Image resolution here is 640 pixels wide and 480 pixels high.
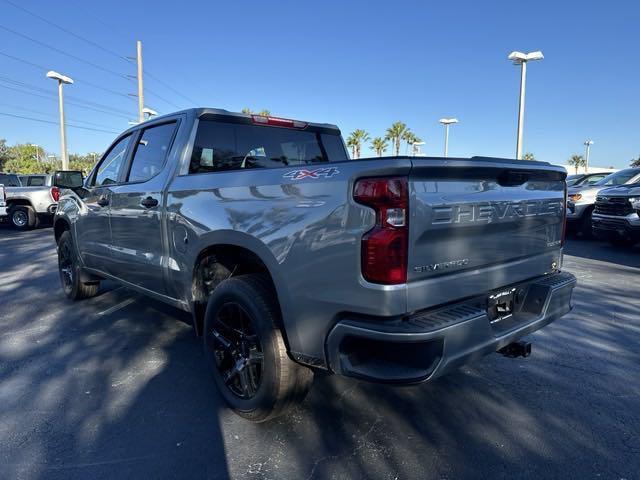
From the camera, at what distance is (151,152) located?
391 cm

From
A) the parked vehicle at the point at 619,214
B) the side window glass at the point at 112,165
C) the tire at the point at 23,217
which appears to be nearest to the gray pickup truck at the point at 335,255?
the side window glass at the point at 112,165

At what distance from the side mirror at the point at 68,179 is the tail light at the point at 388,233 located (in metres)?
4.11

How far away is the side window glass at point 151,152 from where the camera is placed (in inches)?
146

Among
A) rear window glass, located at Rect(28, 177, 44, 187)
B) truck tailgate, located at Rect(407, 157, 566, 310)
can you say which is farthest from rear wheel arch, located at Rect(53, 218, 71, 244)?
rear window glass, located at Rect(28, 177, 44, 187)

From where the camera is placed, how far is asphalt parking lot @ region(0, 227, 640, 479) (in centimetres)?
240

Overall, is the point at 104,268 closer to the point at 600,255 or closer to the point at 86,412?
the point at 86,412

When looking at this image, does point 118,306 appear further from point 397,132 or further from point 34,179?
point 397,132

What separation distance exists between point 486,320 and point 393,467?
90 centimetres

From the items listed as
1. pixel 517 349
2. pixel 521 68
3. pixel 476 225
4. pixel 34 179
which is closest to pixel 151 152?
pixel 476 225

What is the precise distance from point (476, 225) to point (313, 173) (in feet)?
2.94

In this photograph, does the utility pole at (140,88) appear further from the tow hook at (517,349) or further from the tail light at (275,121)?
the tow hook at (517,349)

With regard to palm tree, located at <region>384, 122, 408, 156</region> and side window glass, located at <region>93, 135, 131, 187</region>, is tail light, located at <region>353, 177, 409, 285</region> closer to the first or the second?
side window glass, located at <region>93, 135, 131, 187</region>

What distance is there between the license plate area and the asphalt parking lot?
67 centimetres

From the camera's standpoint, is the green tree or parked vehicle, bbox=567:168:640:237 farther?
the green tree
